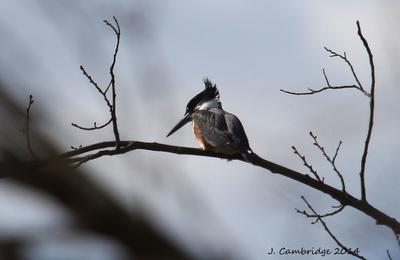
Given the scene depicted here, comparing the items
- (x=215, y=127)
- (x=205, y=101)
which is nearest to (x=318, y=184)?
(x=215, y=127)

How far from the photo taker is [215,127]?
5535 mm

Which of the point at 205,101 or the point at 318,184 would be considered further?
the point at 205,101

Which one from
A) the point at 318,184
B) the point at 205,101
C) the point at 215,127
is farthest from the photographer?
the point at 205,101

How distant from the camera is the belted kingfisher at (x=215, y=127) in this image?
199 inches

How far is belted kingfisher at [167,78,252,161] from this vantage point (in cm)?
505

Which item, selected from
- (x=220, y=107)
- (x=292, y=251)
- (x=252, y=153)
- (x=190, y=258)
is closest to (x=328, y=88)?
(x=252, y=153)

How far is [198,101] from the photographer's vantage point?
7062 millimetres

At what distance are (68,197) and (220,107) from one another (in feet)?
19.7

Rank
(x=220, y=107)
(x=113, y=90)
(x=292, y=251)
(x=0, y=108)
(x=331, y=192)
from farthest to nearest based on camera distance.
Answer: (x=220, y=107) → (x=331, y=192) → (x=113, y=90) → (x=292, y=251) → (x=0, y=108)

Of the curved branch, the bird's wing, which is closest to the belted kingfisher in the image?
the bird's wing

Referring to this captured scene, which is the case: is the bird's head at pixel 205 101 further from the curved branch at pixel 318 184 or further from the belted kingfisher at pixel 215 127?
the curved branch at pixel 318 184

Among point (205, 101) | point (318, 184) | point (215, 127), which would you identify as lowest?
point (318, 184)

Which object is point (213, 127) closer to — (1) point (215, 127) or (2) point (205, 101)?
(1) point (215, 127)

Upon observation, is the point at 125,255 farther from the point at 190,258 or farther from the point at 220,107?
the point at 220,107
